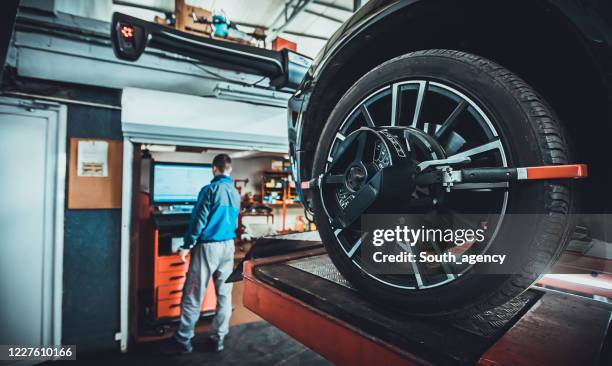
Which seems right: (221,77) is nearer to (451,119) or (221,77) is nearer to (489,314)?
(451,119)

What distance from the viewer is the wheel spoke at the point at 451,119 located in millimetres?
567

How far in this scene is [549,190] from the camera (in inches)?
18.6

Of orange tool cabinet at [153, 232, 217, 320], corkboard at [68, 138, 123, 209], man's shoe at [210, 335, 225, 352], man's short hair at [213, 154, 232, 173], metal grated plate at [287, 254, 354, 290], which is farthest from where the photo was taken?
orange tool cabinet at [153, 232, 217, 320]

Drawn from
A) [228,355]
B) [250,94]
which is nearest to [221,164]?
[250,94]

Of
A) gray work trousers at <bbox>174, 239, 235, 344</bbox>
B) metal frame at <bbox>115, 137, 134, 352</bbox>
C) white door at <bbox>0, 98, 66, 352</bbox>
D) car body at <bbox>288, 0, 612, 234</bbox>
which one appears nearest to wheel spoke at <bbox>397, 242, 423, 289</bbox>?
car body at <bbox>288, 0, 612, 234</bbox>

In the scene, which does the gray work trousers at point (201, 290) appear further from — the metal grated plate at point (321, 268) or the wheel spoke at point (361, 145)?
the wheel spoke at point (361, 145)

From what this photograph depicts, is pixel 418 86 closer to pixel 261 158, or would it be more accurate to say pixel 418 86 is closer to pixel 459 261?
pixel 459 261

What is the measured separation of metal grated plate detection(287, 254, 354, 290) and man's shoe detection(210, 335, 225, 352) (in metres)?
2.48

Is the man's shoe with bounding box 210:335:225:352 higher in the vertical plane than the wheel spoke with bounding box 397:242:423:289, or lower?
lower

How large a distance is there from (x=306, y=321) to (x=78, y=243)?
9.83 ft

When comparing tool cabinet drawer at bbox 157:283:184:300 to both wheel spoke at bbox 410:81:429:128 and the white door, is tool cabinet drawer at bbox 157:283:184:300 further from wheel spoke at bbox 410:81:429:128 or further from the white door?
wheel spoke at bbox 410:81:429:128

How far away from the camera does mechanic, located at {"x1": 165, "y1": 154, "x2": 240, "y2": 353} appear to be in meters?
2.93

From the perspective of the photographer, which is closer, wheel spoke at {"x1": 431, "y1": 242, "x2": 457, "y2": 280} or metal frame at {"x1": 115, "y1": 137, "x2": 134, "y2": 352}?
wheel spoke at {"x1": 431, "y1": 242, "x2": 457, "y2": 280}

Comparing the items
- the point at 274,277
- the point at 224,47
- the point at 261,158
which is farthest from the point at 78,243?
the point at 261,158
